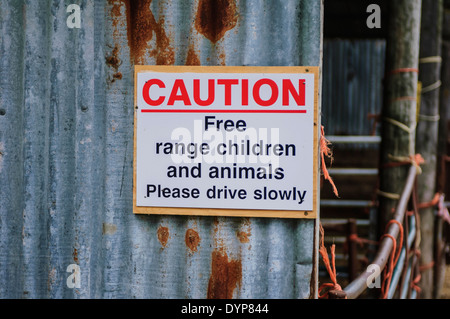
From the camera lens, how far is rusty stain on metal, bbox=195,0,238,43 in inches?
83.0

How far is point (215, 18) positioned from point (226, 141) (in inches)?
23.0

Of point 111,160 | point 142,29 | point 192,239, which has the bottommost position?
point 192,239

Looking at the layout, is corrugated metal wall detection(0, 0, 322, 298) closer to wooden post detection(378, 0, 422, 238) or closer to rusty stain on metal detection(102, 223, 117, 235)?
rusty stain on metal detection(102, 223, 117, 235)

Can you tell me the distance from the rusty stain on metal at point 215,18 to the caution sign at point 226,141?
0.58ft

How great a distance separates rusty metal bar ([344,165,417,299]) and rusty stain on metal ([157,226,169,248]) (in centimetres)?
90

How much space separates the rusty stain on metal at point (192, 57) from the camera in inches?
83.5

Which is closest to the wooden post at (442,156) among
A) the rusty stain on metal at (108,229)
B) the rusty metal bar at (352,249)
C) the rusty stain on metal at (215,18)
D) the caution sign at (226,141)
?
the rusty metal bar at (352,249)

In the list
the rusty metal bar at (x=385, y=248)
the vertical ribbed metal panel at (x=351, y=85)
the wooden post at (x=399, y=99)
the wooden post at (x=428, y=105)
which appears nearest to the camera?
the rusty metal bar at (x=385, y=248)

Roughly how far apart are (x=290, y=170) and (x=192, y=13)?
871 mm

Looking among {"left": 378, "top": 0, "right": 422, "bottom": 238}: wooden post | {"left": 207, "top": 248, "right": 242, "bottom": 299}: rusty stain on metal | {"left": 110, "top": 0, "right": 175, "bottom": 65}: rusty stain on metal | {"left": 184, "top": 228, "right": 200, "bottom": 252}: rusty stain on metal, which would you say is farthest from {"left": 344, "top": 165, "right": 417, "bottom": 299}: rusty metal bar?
{"left": 110, "top": 0, "right": 175, "bottom": 65}: rusty stain on metal

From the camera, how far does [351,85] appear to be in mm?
9453

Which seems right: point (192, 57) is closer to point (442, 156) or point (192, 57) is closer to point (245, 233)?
point (245, 233)

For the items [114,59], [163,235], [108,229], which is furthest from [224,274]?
[114,59]

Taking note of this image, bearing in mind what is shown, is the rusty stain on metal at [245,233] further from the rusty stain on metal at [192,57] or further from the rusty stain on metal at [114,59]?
the rusty stain on metal at [114,59]
